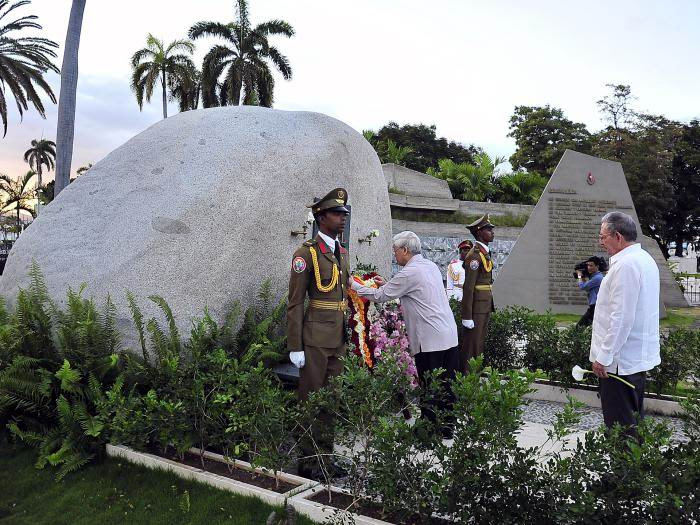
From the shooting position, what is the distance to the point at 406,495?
3.29m

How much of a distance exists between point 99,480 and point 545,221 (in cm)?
1222

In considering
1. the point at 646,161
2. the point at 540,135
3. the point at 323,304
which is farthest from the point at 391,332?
the point at 540,135

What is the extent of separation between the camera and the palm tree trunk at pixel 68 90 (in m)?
14.9

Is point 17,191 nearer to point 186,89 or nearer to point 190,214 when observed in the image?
point 186,89

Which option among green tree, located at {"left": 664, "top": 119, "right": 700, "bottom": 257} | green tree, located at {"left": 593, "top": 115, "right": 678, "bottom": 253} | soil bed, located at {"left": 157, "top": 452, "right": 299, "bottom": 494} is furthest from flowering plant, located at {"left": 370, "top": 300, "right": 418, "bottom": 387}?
green tree, located at {"left": 664, "top": 119, "right": 700, "bottom": 257}

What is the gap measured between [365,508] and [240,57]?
104 feet

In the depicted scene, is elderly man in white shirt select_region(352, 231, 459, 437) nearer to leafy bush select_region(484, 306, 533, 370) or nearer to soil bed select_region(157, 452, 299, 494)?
soil bed select_region(157, 452, 299, 494)

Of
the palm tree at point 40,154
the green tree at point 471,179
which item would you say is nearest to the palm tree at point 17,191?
the palm tree at point 40,154

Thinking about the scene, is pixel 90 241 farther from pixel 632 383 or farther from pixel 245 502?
pixel 632 383

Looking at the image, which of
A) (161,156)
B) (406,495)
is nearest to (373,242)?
(161,156)

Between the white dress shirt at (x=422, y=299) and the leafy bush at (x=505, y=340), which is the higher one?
the white dress shirt at (x=422, y=299)

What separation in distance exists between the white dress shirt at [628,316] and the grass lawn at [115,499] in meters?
2.33

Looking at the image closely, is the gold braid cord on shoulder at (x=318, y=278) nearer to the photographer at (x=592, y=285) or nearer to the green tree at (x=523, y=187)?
the photographer at (x=592, y=285)

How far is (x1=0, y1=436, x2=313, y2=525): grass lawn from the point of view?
3.71 meters
